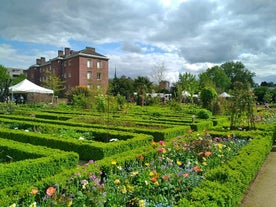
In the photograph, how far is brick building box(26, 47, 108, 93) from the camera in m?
44.2

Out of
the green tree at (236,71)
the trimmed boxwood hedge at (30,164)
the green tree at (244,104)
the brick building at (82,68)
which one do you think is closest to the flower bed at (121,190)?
the trimmed boxwood hedge at (30,164)

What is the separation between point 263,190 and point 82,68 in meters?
41.1

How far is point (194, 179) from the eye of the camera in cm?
434

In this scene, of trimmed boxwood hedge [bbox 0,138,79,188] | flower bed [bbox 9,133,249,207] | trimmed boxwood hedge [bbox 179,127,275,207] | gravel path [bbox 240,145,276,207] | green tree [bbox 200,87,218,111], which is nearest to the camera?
flower bed [bbox 9,133,249,207]

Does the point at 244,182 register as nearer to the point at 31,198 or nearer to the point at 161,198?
the point at 161,198

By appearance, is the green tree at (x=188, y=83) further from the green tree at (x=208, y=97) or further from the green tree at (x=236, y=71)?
the green tree at (x=236, y=71)

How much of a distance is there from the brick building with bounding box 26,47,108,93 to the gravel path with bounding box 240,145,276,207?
3584 centimetres

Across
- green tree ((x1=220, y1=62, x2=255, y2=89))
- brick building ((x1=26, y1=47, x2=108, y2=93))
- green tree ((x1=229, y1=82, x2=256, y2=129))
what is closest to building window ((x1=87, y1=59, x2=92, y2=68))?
brick building ((x1=26, y1=47, x2=108, y2=93))

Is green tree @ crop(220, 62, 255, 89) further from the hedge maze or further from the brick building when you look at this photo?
the hedge maze

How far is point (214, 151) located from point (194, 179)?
6.44 feet

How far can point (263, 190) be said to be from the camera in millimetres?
5414

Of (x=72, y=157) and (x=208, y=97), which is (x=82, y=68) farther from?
(x=72, y=157)

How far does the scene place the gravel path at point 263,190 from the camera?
15.6 ft

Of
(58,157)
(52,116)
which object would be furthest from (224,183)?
(52,116)
